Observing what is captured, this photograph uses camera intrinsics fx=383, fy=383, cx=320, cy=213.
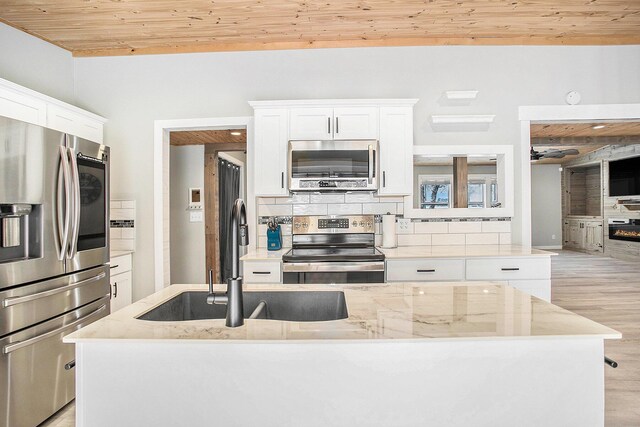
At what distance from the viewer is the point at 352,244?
354 cm

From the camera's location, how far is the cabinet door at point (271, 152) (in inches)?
129

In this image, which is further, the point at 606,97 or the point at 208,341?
the point at 606,97

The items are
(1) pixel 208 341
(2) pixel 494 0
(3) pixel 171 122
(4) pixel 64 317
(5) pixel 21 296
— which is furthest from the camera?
(3) pixel 171 122

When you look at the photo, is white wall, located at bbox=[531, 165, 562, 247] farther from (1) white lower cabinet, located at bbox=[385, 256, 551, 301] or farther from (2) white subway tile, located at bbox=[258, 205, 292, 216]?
(2) white subway tile, located at bbox=[258, 205, 292, 216]

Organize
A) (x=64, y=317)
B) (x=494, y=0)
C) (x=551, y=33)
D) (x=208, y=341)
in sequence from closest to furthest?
(x=208, y=341) < (x=64, y=317) < (x=494, y=0) < (x=551, y=33)

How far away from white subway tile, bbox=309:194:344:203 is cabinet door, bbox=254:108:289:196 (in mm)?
391

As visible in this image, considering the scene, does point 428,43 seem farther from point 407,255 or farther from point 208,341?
point 208,341

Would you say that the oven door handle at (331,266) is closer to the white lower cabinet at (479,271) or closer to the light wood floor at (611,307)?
the white lower cabinet at (479,271)

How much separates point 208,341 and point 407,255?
216cm

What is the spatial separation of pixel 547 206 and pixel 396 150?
1012cm

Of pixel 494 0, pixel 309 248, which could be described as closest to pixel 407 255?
pixel 309 248

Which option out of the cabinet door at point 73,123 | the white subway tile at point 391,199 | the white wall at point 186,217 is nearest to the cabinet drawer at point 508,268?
the white subway tile at point 391,199

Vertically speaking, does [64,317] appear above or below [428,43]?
below

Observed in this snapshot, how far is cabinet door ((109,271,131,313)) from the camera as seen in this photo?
328cm
